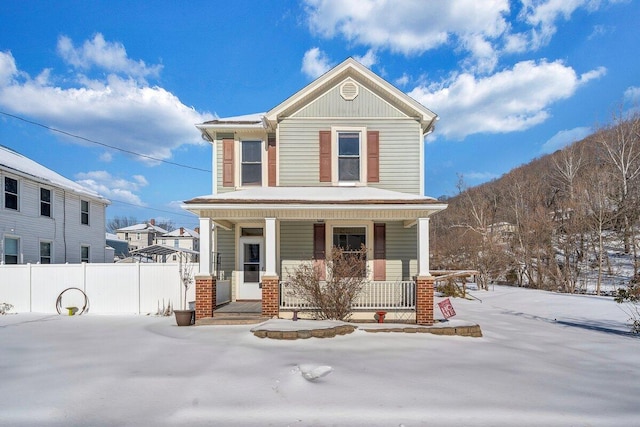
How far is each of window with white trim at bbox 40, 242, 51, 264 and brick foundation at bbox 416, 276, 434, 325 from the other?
1721 centimetres

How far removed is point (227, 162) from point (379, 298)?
22.2 ft

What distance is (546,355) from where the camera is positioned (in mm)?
6867

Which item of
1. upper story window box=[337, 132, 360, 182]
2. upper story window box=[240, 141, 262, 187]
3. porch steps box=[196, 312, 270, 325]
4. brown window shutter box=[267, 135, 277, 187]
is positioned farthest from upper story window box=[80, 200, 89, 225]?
upper story window box=[337, 132, 360, 182]

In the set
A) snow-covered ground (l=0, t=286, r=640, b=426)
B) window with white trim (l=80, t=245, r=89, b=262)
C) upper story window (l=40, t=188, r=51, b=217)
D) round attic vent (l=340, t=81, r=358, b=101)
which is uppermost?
round attic vent (l=340, t=81, r=358, b=101)

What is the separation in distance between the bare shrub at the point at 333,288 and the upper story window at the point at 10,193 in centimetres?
1379

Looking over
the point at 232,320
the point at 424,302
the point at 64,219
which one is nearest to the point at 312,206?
the point at 232,320

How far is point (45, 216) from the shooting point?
1677cm

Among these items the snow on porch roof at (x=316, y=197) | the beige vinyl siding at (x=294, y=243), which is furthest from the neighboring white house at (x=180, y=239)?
the snow on porch roof at (x=316, y=197)

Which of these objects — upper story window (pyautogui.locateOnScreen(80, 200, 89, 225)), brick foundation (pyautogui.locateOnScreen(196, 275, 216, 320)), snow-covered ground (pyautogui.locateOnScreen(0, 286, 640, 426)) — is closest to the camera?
snow-covered ground (pyautogui.locateOnScreen(0, 286, 640, 426))

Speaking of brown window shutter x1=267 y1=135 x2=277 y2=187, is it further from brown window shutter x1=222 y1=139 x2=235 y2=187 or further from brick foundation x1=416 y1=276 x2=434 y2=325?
brick foundation x1=416 y1=276 x2=434 y2=325

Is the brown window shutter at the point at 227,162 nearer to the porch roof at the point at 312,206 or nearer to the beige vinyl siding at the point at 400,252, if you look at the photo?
the porch roof at the point at 312,206

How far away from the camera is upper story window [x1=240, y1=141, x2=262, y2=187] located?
12.2 meters

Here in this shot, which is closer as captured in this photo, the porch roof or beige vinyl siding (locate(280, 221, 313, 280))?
the porch roof

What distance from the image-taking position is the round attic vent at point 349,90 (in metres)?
11.6
